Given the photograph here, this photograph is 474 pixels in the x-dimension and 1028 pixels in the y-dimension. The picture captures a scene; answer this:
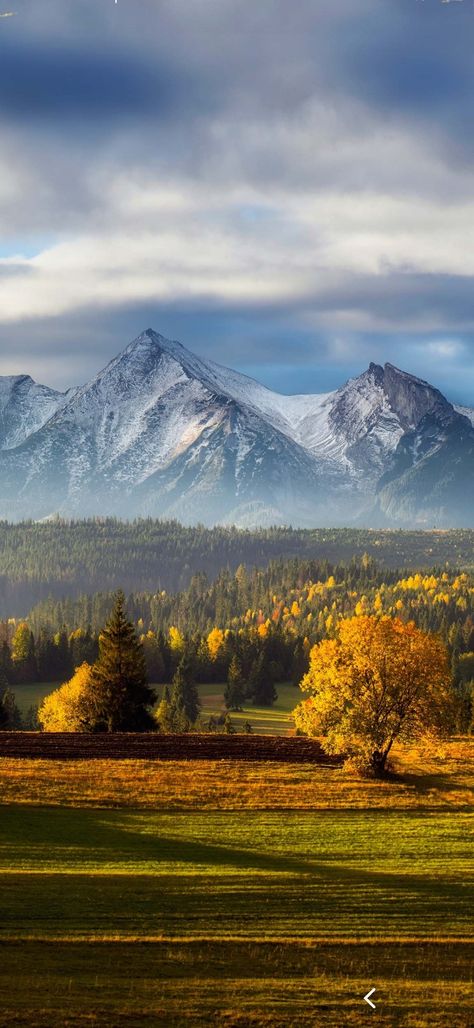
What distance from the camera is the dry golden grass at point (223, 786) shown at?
61.2m

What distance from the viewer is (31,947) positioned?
3238 centimetres

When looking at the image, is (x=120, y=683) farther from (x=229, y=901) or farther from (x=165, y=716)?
(x=165, y=716)

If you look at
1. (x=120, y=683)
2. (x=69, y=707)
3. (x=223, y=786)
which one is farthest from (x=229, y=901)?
Result: (x=69, y=707)

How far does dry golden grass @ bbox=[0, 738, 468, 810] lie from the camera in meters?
61.2

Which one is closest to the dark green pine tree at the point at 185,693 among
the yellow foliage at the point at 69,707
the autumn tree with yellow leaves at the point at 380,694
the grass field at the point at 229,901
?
the yellow foliage at the point at 69,707

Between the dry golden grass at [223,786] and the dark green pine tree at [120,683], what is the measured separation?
67.7 ft

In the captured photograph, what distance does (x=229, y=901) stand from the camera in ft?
130

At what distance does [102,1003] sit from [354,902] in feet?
51.5

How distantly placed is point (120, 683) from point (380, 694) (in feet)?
99.9

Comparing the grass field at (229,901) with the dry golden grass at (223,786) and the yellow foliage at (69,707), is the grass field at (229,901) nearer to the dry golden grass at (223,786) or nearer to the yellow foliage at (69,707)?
the dry golden grass at (223,786)

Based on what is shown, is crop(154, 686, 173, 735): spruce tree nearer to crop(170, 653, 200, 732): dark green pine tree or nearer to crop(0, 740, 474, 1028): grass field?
crop(170, 653, 200, 732): dark green pine tree

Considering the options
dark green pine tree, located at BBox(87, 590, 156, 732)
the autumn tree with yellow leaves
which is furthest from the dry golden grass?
dark green pine tree, located at BBox(87, 590, 156, 732)

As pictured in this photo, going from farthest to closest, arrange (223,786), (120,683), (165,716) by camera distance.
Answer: (165,716) < (120,683) < (223,786)

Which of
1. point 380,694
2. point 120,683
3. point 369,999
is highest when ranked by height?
point 380,694
